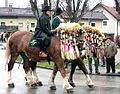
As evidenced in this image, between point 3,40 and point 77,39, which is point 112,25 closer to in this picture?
point 3,40

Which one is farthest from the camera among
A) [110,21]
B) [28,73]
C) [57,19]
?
[110,21]

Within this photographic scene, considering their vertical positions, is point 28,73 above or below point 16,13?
below

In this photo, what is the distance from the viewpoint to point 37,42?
1051cm

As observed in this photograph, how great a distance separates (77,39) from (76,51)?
0.43 m

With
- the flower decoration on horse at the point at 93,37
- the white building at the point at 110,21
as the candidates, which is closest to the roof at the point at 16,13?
the white building at the point at 110,21

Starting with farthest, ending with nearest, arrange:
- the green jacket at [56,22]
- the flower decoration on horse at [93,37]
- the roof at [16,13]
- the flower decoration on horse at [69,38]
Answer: the roof at [16,13] → the green jacket at [56,22] → the flower decoration on horse at [93,37] → the flower decoration on horse at [69,38]

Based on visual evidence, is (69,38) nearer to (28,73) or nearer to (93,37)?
(93,37)

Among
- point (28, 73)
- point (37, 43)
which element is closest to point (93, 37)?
point (37, 43)

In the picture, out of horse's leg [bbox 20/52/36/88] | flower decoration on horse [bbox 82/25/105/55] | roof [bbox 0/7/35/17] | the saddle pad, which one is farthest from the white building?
the saddle pad

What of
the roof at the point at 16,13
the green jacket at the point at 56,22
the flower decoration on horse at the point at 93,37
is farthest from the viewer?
the roof at the point at 16,13

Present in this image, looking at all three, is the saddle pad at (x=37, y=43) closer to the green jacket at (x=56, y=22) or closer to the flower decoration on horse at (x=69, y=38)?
the flower decoration on horse at (x=69, y=38)

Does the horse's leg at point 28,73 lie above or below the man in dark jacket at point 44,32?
below

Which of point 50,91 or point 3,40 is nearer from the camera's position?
point 50,91

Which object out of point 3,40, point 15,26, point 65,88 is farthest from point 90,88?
point 15,26
